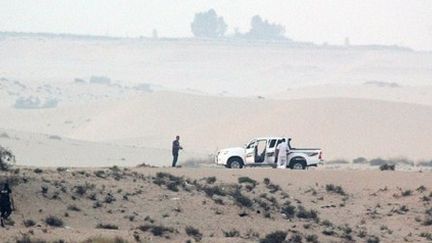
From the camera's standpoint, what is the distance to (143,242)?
2898 centimetres

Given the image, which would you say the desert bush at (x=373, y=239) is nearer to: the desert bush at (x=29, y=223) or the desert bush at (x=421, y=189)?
the desert bush at (x=421, y=189)

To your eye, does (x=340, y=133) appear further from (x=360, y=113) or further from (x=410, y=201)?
(x=410, y=201)

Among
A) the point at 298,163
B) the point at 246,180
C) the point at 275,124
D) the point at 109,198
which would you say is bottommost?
the point at 109,198

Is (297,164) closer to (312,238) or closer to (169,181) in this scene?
(169,181)

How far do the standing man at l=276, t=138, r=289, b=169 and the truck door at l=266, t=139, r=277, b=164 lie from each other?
0.56ft

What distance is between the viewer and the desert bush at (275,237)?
31.4 meters

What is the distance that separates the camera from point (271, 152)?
152ft

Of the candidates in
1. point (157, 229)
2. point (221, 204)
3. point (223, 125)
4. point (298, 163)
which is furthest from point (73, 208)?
point (223, 125)

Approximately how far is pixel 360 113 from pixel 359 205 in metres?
57.4

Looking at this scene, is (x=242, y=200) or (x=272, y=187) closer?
(x=242, y=200)

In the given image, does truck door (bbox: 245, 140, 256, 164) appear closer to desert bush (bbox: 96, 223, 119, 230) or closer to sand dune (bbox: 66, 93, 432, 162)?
desert bush (bbox: 96, 223, 119, 230)

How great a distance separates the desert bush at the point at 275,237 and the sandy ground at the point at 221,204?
36 centimetres

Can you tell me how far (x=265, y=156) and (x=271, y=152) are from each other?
0.30 meters

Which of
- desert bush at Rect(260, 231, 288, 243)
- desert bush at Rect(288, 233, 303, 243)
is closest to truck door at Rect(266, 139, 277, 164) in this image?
desert bush at Rect(288, 233, 303, 243)
